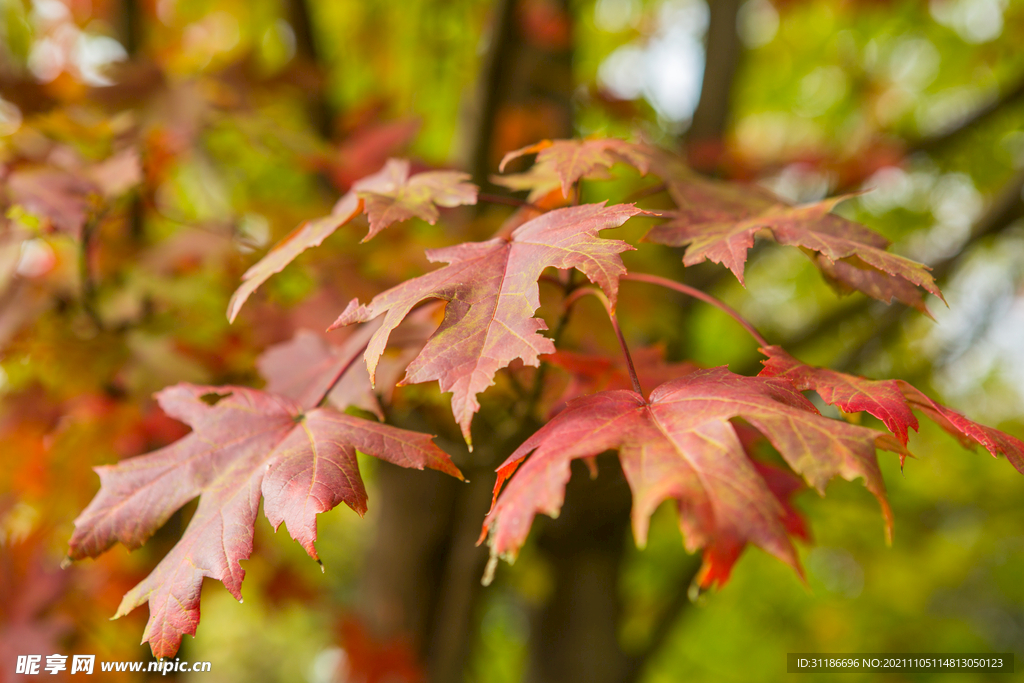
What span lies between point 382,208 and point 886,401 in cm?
71

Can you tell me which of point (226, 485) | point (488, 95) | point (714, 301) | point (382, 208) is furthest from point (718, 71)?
point (226, 485)

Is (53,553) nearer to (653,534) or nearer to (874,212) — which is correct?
(653,534)

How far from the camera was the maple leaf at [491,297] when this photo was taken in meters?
0.68

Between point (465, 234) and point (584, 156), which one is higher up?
point (584, 156)

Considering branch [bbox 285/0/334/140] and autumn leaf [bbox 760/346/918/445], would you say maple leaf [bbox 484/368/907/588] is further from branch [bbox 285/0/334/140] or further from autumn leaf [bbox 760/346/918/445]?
branch [bbox 285/0/334/140]

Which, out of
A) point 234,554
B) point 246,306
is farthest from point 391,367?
point 246,306

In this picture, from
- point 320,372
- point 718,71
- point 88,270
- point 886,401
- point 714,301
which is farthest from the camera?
point 718,71

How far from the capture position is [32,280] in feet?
4.99

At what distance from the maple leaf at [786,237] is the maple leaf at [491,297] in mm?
141

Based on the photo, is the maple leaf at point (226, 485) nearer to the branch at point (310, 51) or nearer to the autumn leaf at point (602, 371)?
the autumn leaf at point (602, 371)

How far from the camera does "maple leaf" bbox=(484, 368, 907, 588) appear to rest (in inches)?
22.1


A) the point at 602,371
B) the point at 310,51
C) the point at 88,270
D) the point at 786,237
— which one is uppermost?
the point at 786,237

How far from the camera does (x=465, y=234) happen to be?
1789mm

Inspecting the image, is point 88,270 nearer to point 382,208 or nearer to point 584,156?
point 382,208
